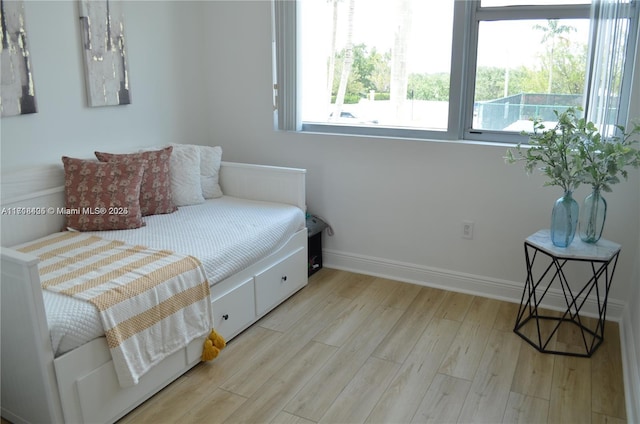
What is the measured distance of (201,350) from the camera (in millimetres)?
2482

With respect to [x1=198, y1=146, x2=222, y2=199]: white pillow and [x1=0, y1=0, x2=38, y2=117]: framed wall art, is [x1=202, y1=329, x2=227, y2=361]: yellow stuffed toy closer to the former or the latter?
[x1=198, y1=146, x2=222, y2=199]: white pillow

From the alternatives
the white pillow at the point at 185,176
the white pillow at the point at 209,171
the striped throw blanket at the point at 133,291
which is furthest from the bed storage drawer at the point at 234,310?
the white pillow at the point at 209,171

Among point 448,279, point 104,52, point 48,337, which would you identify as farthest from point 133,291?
point 448,279

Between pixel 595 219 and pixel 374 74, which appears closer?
pixel 595 219

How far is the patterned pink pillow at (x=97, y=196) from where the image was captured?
Result: 2725 mm

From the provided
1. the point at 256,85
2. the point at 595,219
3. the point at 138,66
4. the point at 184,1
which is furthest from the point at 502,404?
the point at 184,1

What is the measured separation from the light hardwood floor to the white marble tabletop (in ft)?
1.67

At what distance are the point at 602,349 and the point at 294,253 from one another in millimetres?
1729

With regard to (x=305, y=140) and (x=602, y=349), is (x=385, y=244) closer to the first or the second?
(x=305, y=140)

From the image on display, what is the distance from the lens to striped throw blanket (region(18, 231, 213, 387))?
2.03m

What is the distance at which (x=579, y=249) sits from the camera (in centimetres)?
254

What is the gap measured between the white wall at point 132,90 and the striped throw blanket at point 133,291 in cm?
61

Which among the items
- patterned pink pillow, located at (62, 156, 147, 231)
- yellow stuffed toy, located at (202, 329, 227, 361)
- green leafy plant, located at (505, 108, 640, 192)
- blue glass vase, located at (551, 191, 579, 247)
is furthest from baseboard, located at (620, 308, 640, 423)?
patterned pink pillow, located at (62, 156, 147, 231)

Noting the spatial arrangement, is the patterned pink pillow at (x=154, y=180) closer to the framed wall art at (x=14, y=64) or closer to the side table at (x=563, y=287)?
the framed wall art at (x=14, y=64)
